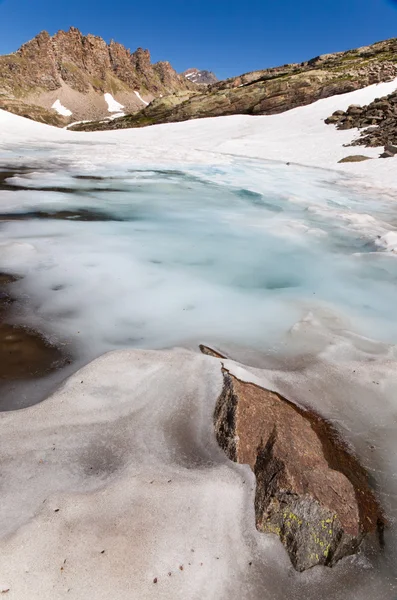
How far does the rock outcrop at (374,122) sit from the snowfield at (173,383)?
15803 mm

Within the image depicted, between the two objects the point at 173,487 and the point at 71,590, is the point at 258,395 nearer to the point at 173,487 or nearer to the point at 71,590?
the point at 173,487

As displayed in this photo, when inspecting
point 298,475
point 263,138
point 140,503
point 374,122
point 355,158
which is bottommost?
point 140,503

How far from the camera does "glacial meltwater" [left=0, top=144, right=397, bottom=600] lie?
272 centimetres

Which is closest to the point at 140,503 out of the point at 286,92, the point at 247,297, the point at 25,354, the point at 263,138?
the point at 25,354

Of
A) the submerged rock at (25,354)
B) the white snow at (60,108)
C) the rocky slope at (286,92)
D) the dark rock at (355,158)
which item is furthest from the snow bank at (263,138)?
the white snow at (60,108)

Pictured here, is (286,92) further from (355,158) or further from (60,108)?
(60,108)

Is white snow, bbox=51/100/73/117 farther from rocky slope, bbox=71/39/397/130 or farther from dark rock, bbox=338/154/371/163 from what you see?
dark rock, bbox=338/154/371/163

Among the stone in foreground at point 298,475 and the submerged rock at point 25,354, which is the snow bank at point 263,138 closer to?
the stone in foreground at point 298,475

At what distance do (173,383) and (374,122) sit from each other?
107ft

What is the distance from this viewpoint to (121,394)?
346 cm

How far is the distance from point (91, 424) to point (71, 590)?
1.29m

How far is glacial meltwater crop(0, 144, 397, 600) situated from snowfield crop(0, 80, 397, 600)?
0.08ft

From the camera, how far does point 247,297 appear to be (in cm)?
603

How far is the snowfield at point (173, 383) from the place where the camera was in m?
2.12
